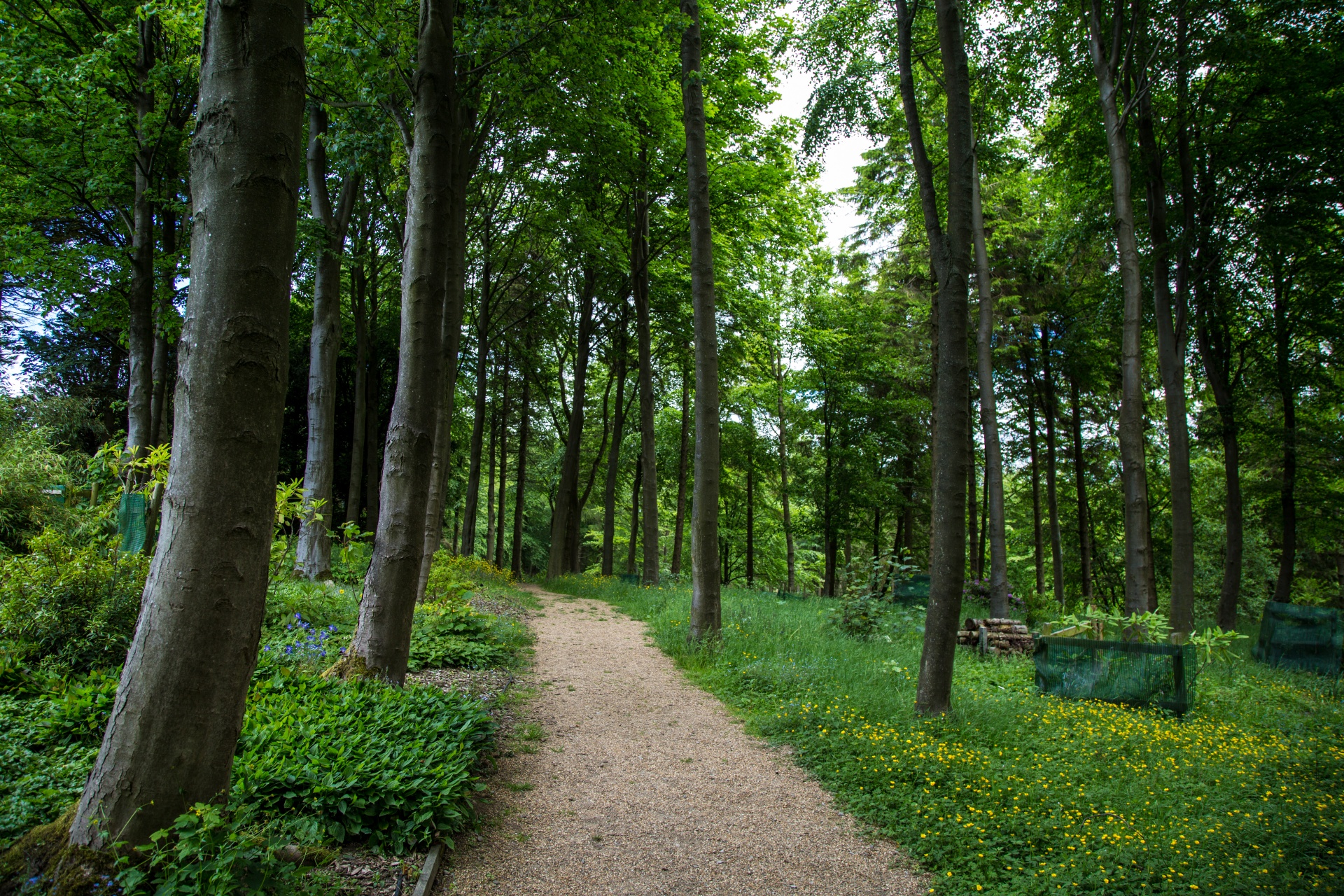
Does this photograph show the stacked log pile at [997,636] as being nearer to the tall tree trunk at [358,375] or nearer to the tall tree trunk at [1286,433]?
the tall tree trunk at [1286,433]

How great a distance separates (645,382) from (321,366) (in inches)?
286

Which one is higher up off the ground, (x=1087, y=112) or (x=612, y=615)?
(x=1087, y=112)

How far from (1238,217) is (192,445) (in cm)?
1634

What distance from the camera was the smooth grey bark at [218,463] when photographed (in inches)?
94.0

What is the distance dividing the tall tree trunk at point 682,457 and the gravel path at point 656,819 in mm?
15592

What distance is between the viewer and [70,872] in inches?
88.8

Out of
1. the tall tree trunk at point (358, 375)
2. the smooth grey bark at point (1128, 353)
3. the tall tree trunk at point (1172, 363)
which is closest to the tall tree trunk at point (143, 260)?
the tall tree trunk at point (358, 375)

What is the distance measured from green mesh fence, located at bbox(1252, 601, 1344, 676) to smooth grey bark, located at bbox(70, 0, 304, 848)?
14.6 m

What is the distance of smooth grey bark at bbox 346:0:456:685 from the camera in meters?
5.25

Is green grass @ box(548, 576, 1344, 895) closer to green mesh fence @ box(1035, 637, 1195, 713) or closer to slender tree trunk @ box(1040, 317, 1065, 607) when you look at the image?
green mesh fence @ box(1035, 637, 1195, 713)

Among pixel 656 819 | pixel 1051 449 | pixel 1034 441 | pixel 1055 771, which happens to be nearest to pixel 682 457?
pixel 1034 441

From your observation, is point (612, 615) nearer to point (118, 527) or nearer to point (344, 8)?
point (118, 527)

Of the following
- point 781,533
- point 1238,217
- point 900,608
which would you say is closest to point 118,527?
point 900,608

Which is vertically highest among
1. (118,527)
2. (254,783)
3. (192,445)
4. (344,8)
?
(344,8)
